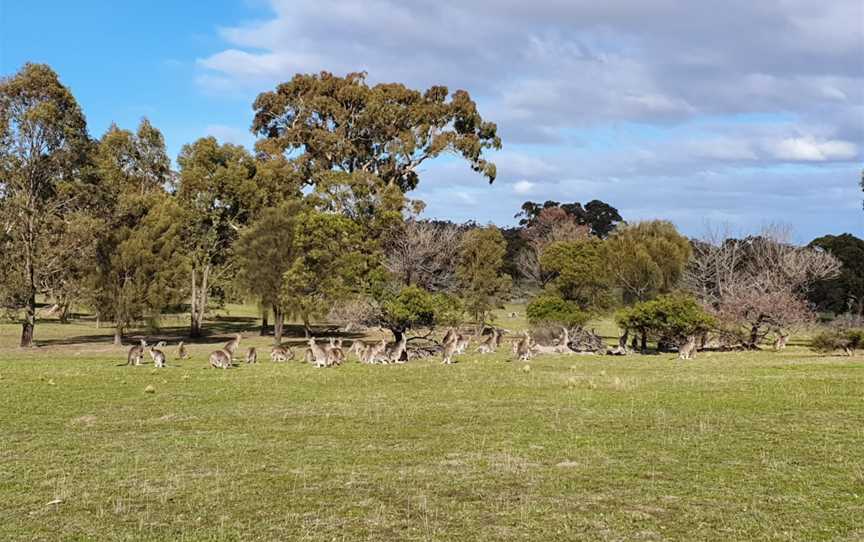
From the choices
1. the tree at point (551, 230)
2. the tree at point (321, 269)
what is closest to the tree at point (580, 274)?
the tree at point (321, 269)

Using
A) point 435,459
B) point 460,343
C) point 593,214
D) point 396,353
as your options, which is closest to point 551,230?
point 593,214

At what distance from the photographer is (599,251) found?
152ft

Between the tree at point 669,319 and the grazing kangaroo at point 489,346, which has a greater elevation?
the tree at point 669,319

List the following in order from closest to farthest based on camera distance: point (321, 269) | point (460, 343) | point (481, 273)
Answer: point (460, 343), point (321, 269), point (481, 273)

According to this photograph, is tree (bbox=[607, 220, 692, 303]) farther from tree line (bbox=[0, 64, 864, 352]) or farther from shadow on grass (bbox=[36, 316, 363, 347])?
shadow on grass (bbox=[36, 316, 363, 347])

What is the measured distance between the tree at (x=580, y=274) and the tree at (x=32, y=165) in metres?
27.4

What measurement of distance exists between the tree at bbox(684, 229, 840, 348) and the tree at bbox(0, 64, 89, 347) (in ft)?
119

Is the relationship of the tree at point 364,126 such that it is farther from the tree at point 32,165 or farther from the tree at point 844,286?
the tree at point 844,286

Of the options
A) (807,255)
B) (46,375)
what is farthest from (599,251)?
(46,375)

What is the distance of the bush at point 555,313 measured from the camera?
41188mm

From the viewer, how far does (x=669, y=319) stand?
122ft

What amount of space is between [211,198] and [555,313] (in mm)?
27436

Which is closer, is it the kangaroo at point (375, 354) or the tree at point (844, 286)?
the kangaroo at point (375, 354)

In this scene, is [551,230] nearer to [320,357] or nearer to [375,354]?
[375,354]
